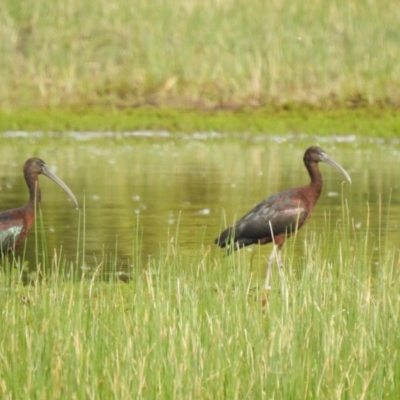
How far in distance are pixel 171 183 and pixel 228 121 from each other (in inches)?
257

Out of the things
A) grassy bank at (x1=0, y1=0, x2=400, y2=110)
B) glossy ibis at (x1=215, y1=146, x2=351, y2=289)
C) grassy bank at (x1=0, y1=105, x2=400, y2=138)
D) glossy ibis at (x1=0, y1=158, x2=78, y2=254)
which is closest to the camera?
glossy ibis at (x1=0, y1=158, x2=78, y2=254)

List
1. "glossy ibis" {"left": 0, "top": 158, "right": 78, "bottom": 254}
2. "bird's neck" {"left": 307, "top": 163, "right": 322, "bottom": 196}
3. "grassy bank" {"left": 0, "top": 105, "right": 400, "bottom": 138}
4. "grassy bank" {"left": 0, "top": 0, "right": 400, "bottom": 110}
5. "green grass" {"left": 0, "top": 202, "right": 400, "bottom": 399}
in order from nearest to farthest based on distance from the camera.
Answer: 1. "green grass" {"left": 0, "top": 202, "right": 400, "bottom": 399}
2. "glossy ibis" {"left": 0, "top": 158, "right": 78, "bottom": 254}
3. "bird's neck" {"left": 307, "top": 163, "right": 322, "bottom": 196}
4. "grassy bank" {"left": 0, "top": 105, "right": 400, "bottom": 138}
5. "grassy bank" {"left": 0, "top": 0, "right": 400, "bottom": 110}

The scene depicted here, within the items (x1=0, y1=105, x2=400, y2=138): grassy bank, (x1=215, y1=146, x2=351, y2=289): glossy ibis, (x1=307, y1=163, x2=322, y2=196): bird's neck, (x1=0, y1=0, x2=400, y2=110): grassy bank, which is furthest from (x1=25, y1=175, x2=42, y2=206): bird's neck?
(x1=0, y1=0, x2=400, y2=110): grassy bank

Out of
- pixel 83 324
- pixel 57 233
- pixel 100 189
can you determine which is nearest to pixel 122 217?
pixel 57 233

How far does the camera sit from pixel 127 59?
24031mm

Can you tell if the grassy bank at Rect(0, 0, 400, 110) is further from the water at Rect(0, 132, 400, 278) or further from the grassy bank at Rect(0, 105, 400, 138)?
the water at Rect(0, 132, 400, 278)

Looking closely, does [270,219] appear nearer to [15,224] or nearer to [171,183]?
[15,224]

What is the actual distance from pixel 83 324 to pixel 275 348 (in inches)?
35.7

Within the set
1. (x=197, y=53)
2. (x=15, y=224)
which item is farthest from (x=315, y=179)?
(x=197, y=53)

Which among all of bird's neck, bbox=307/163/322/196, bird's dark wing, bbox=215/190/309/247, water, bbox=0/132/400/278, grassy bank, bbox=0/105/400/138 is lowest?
water, bbox=0/132/400/278

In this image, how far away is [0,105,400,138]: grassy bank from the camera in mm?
21719

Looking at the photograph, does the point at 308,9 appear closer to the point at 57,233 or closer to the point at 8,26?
the point at 8,26

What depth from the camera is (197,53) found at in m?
24.0

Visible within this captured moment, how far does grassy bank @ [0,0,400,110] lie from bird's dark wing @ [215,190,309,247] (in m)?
12.8
